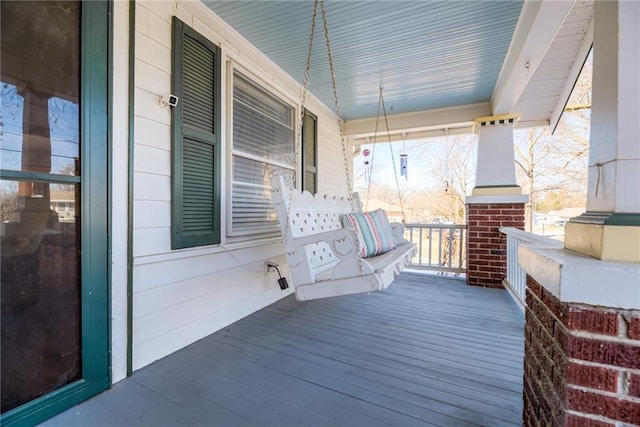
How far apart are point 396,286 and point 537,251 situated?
3.10m

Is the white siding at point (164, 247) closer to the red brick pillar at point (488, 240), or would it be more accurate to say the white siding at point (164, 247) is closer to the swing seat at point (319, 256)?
the swing seat at point (319, 256)

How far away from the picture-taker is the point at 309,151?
4.20 meters

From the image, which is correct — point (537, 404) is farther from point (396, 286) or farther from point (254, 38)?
point (254, 38)

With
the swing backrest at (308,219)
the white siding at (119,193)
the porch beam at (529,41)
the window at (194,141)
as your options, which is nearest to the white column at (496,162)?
the porch beam at (529,41)

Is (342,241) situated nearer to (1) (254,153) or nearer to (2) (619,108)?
(2) (619,108)

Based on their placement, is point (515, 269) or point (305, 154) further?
point (305, 154)

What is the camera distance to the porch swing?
175cm

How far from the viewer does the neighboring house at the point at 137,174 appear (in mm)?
1380

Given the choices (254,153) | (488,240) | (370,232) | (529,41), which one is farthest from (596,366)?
(488,240)

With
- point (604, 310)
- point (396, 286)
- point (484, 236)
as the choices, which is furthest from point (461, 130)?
point (604, 310)

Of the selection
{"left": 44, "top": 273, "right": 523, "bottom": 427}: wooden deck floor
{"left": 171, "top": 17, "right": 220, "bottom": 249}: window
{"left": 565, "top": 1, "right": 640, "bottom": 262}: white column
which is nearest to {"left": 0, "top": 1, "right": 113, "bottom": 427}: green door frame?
{"left": 44, "top": 273, "right": 523, "bottom": 427}: wooden deck floor

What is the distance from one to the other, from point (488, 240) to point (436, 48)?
2.64m

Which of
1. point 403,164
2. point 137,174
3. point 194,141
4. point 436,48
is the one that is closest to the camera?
point 137,174

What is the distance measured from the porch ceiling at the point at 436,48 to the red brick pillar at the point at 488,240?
1.40 m
